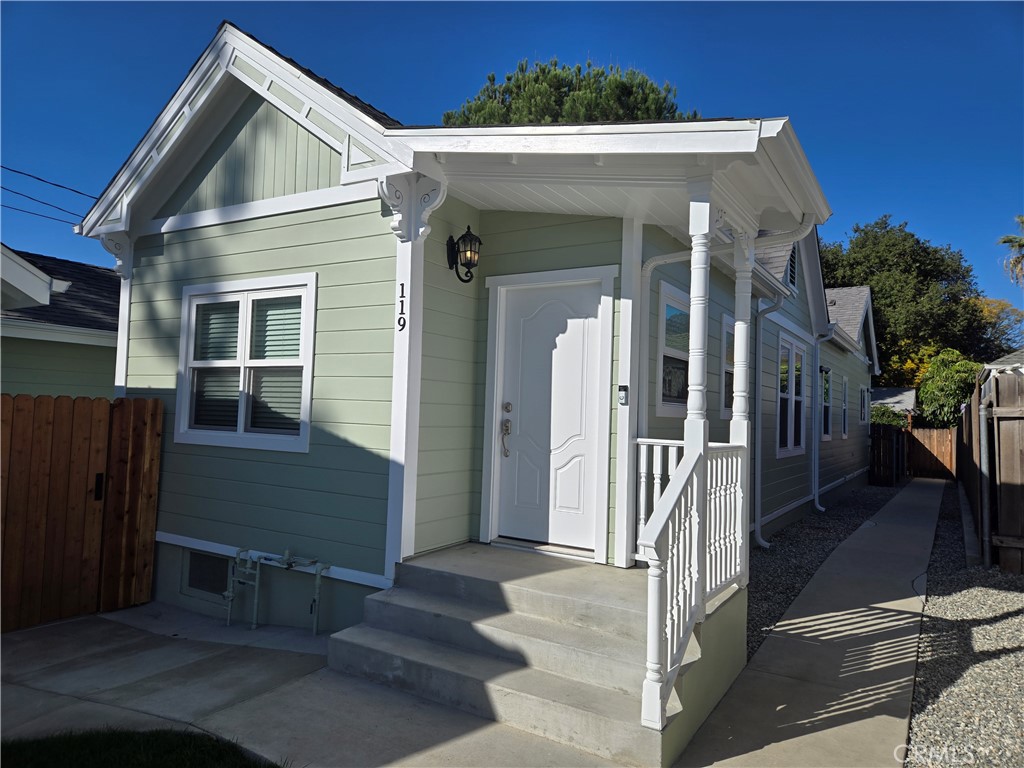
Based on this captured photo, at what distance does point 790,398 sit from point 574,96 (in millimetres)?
10967

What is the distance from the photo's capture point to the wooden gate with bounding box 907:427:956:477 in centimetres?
1742

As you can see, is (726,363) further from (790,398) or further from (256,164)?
(256,164)

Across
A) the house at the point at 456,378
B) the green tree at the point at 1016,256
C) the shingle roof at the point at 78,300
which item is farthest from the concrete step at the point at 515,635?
the green tree at the point at 1016,256

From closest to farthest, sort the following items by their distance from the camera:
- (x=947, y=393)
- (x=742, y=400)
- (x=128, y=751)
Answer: (x=128, y=751) → (x=742, y=400) → (x=947, y=393)

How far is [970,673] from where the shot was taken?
3852 millimetres

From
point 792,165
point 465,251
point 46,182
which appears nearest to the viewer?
point 792,165

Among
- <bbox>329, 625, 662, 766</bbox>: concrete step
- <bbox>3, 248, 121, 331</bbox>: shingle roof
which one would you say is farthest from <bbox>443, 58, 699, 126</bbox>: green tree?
<bbox>329, 625, 662, 766</bbox>: concrete step

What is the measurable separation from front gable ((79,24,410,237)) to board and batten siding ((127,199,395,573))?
0.25 m

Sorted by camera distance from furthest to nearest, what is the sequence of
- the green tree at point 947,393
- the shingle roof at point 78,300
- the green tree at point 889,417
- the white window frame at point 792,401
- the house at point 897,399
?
the house at point 897,399 < the green tree at point 889,417 < the green tree at point 947,393 < the white window frame at point 792,401 < the shingle roof at point 78,300

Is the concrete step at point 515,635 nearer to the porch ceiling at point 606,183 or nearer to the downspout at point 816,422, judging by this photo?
the porch ceiling at point 606,183

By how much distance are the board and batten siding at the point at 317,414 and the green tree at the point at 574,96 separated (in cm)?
1296

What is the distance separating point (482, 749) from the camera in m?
2.84

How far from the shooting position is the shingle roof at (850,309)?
14070 mm

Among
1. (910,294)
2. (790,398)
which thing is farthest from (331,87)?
(910,294)
